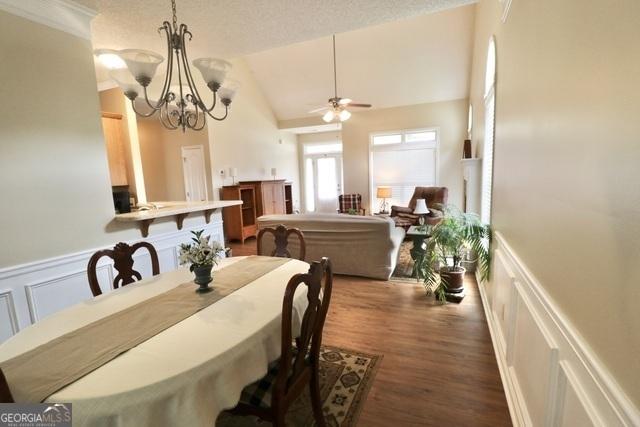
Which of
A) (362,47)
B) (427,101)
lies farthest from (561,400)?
(427,101)

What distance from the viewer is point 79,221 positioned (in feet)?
8.00

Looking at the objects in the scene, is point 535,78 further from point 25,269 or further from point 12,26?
point 25,269

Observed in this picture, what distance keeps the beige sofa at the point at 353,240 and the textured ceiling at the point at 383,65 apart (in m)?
3.72

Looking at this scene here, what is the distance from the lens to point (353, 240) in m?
3.89

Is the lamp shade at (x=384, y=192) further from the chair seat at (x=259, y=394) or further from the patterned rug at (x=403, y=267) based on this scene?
the chair seat at (x=259, y=394)

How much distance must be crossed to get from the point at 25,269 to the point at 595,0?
10.8 feet

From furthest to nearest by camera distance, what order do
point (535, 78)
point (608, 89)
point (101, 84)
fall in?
point (101, 84) → point (535, 78) → point (608, 89)

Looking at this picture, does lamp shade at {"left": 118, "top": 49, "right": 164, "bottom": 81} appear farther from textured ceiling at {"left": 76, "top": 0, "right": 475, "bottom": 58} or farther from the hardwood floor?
the hardwood floor

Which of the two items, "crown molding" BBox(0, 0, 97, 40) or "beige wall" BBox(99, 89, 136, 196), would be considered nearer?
"crown molding" BBox(0, 0, 97, 40)

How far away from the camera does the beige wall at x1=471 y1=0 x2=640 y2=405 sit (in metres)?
0.73

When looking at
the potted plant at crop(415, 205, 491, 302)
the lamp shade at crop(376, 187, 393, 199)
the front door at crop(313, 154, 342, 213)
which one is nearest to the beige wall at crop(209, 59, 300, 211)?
the front door at crop(313, 154, 342, 213)

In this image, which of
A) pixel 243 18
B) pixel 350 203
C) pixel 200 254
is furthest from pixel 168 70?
pixel 350 203

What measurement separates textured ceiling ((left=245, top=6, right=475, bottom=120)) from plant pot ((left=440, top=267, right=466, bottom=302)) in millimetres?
4376

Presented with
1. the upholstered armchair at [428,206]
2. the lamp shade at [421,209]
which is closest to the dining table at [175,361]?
the lamp shade at [421,209]
